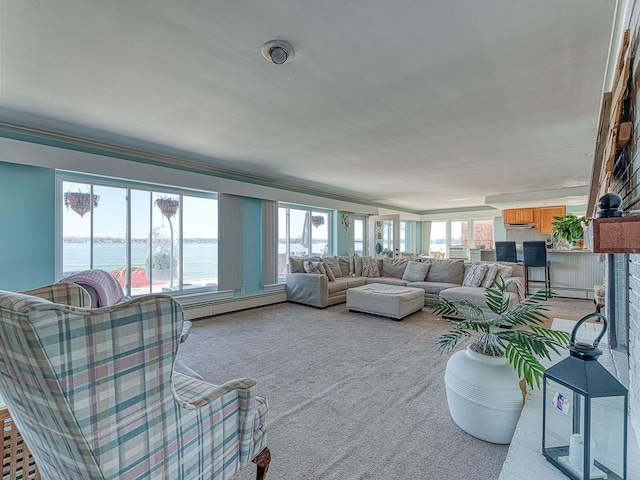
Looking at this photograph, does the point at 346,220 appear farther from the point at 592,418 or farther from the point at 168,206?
the point at 592,418

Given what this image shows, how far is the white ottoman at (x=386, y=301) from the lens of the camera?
4.48 meters

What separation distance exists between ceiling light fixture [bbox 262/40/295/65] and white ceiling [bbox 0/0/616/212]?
0.04m

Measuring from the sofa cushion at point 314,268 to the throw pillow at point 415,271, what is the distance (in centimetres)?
165

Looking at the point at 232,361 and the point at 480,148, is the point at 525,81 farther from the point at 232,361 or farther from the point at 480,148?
the point at 232,361

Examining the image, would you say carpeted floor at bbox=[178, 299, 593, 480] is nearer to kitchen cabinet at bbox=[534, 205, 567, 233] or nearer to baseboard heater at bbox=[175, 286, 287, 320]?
baseboard heater at bbox=[175, 286, 287, 320]

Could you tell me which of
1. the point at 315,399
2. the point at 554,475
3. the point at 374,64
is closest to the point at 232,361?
the point at 315,399

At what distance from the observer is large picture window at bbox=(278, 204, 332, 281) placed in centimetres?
646

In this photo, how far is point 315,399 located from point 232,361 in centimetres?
109

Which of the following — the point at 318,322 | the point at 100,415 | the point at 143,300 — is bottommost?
the point at 318,322

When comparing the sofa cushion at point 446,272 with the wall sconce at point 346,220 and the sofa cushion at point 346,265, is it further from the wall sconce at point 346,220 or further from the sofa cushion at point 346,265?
the wall sconce at point 346,220

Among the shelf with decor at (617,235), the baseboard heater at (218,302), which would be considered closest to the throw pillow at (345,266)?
the baseboard heater at (218,302)

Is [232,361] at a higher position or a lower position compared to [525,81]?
lower

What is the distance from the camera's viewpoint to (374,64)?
2.06 meters

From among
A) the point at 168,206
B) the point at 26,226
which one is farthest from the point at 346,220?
the point at 26,226
